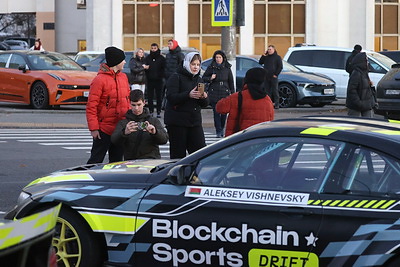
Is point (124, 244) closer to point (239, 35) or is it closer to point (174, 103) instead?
point (174, 103)

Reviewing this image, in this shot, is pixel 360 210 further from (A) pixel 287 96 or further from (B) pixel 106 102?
(A) pixel 287 96

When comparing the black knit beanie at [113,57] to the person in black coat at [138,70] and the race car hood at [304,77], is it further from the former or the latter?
the race car hood at [304,77]

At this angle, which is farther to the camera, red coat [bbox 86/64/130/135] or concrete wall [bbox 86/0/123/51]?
concrete wall [bbox 86/0/123/51]

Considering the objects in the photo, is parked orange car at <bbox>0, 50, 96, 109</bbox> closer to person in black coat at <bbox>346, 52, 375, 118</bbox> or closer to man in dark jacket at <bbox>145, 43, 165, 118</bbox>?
man in dark jacket at <bbox>145, 43, 165, 118</bbox>

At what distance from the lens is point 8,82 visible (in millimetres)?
25344

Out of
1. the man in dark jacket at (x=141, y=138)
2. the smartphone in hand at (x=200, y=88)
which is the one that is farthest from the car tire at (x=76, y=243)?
the smartphone in hand at (x=200, y=88)

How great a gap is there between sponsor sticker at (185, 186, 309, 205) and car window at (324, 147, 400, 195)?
0.69ft

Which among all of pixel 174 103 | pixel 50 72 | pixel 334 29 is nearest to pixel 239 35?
pixel 334 29

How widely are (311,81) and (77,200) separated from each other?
19.9m

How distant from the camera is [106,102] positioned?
10.7m

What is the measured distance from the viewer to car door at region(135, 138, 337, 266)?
21.5 feet

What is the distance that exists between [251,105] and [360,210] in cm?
415

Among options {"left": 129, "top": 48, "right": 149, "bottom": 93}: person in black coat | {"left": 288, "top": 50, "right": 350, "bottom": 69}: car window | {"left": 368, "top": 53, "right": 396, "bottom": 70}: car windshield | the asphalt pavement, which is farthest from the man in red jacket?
{"left": 288, "top": 50, "right": 350, "bottom": 69}: car window

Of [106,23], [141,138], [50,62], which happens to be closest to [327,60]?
[50,62]
